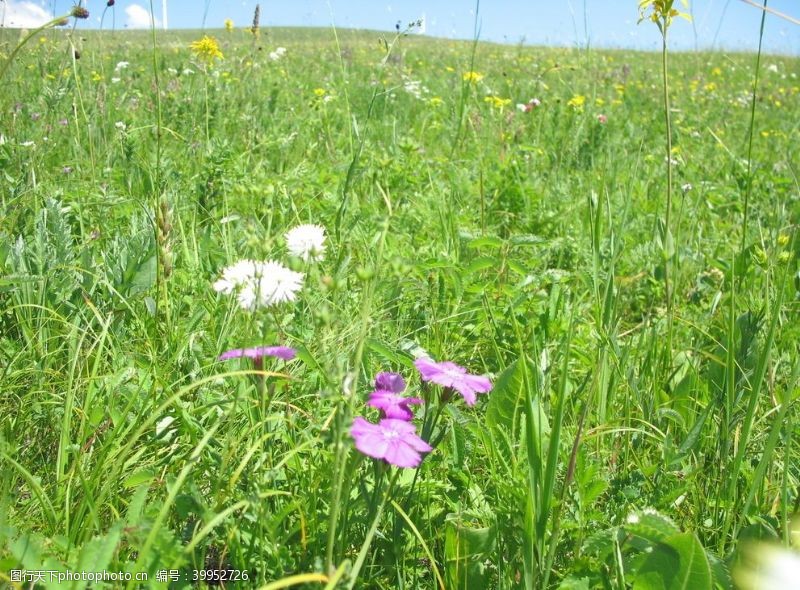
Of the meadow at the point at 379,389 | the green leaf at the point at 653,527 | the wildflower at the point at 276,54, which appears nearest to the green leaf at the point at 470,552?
the meadow at the point at 379,389

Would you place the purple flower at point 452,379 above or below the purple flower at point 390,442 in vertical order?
above

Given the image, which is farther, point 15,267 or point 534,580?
point 15,267

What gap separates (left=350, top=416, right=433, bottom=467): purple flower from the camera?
75cm

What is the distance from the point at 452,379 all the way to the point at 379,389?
0.13m

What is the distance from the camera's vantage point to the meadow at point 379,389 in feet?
2.96

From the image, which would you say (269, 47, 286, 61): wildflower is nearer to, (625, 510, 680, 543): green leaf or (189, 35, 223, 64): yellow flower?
(189, 35, 223, 64): yellow flower

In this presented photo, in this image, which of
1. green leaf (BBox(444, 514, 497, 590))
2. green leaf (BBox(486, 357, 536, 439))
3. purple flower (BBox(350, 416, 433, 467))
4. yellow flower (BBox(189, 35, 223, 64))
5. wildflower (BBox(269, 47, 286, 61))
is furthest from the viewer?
wildflower (BBox(269, 47, 286, 61))

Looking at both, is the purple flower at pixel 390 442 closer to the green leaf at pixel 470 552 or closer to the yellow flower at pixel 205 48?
the green leaf at pixel 470 552

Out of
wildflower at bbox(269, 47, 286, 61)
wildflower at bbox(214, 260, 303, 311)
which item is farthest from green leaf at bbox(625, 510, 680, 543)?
wildflower at bbox(269, 47, 286, 61)

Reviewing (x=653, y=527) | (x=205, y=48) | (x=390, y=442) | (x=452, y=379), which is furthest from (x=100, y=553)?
(x=205, y=48)

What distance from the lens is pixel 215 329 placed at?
5.07 feet

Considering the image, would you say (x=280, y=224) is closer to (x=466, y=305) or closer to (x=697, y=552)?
(x=466, y=305)

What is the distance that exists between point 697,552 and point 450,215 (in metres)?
1.49

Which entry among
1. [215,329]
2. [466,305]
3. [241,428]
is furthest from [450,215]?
A: [241,428]
